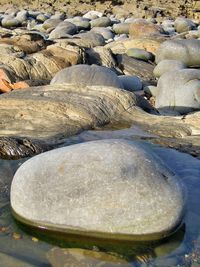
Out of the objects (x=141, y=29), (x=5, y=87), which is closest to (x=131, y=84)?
(x=5, y=87)

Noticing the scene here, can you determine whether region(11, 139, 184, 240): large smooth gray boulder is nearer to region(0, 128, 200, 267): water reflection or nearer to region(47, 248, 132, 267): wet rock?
region(0, 128, 200, 267): water reflection

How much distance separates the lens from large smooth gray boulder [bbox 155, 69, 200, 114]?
805 cm

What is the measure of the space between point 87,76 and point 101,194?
4763mm

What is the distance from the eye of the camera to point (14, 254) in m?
3.09

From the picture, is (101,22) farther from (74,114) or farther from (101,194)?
(101,194)

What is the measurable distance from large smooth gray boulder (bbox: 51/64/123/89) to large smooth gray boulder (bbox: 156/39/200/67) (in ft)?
15.6

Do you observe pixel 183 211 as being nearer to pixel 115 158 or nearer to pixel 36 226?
pixel 115 158

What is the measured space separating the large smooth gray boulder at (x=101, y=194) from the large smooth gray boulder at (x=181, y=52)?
9287mm

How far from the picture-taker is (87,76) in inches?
312

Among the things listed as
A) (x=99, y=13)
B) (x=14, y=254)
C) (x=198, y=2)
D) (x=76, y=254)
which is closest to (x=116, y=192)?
(x=76, y=254)

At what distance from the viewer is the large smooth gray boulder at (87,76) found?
25.6 feet

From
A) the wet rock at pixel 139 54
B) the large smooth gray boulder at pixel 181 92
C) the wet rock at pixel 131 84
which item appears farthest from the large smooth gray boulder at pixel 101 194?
the wet rock at pixel 139 54

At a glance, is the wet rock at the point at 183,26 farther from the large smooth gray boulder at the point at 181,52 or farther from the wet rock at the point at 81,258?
the wet rock at the point at 81,258

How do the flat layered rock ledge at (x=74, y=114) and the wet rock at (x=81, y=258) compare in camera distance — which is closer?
the wet rock at (x=81, y=258)
